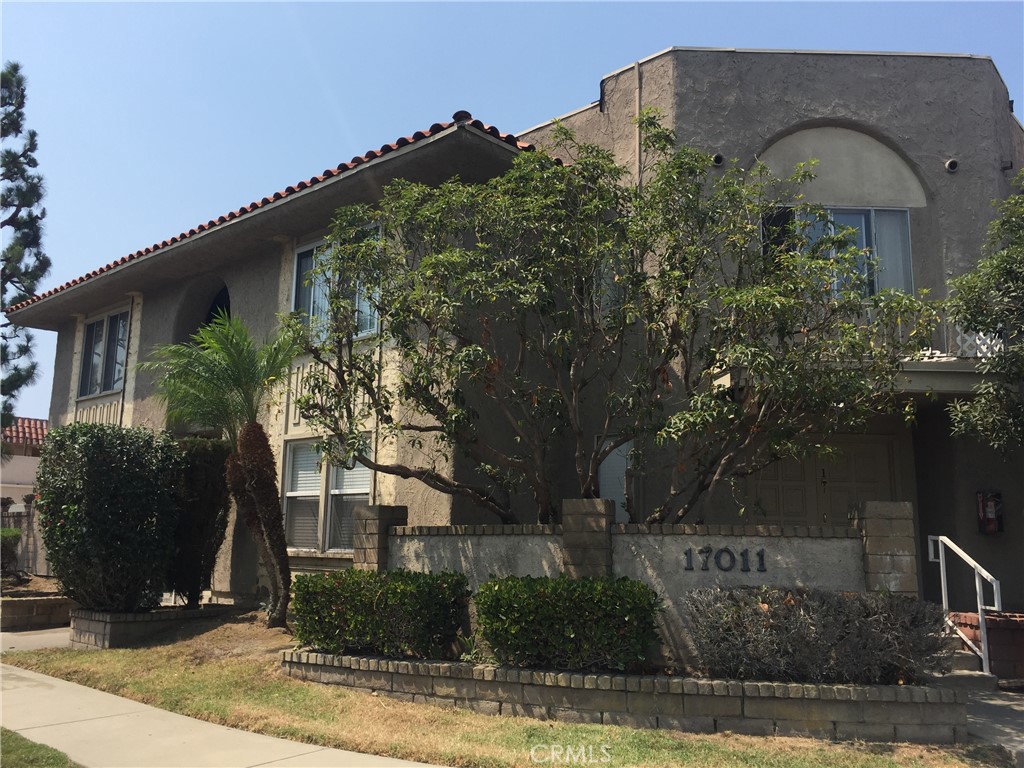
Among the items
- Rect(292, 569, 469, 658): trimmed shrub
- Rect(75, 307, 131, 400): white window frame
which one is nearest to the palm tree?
Rect(292, 569, 469, 658): trimmed shrub

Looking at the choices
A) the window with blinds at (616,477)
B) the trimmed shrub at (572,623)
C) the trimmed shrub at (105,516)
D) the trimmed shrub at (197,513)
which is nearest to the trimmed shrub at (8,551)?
the trimmed shrub at (105,516)

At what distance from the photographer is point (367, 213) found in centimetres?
1047

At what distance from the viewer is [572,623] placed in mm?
8203

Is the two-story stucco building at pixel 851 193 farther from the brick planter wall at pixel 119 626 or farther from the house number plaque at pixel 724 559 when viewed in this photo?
the house number plaque at pixel 724 559

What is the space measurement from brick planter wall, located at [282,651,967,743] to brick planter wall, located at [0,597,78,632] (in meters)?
8.45

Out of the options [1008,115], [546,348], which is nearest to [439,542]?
[546,348]

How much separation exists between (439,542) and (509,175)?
4.23 m

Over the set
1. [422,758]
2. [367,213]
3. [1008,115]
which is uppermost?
[1008,115]

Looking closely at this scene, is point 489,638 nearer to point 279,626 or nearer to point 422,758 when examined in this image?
point 422,758

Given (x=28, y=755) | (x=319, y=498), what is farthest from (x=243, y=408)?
(x=28, y=755)

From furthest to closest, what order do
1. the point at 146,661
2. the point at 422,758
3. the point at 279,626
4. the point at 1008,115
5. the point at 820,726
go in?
1. the point at 1008,115
2. the point at 279,626
3. the point at 146,661
4. the point at 820,726
5. the point at 422,758

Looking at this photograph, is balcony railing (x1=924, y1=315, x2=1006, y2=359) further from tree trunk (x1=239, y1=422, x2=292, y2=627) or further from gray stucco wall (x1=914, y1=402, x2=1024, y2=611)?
tree trunk (x1=239, y1=422, x2=292, y2=627)

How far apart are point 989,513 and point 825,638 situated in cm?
594

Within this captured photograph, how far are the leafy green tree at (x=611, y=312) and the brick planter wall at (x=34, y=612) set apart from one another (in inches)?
293
